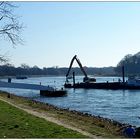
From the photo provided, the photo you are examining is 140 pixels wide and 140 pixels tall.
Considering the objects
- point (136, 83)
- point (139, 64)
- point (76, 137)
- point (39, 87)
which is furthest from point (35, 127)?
point (139, 64)

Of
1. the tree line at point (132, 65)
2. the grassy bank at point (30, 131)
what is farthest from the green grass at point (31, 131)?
the tree line at point (132, 65)

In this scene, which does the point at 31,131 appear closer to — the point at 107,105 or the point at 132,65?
the point at 107,105

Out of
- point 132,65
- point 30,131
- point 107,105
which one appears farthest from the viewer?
point 132,65

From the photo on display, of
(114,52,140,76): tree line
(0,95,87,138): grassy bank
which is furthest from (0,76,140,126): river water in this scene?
(114,52,140,76): tree line

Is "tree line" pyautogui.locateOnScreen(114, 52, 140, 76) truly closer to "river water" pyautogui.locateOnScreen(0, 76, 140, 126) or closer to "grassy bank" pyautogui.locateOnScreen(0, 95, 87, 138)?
"river water" pyautogui.locateOnScreen(0, 76, 140, 126)

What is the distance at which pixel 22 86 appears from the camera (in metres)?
84.8

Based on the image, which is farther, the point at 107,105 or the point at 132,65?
the point at 132,65

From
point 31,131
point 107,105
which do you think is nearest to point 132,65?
point 107,105

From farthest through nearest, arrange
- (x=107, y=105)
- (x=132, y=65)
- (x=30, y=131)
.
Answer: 1. (x=132, y=65)
2. (x=107, y=105)
3. (x=30, y=131)

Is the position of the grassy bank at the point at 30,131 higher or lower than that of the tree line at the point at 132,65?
lower

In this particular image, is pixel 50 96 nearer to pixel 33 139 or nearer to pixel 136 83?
pixel 136 83

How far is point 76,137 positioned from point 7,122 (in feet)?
15.6

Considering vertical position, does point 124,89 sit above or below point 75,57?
below

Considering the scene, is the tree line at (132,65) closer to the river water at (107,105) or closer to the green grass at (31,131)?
the river water at (107,105)
